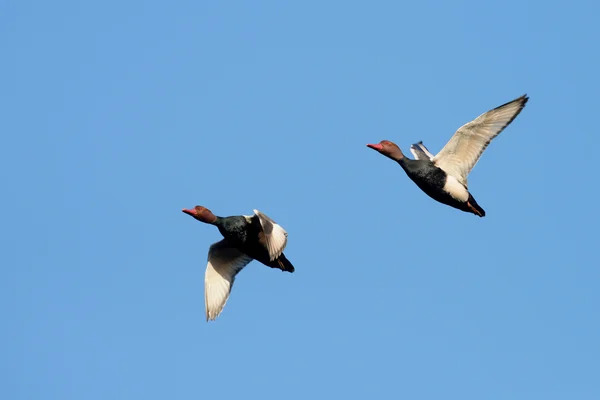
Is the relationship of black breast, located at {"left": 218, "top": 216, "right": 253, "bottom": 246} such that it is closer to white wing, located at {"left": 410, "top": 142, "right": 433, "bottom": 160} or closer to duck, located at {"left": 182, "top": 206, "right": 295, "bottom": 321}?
duck, located at {"left": 182, "top": 206, "right": 295, "bottom": 321}

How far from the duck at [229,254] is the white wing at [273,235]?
23 cm

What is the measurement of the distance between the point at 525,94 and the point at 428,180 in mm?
2613

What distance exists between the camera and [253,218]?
21.3m

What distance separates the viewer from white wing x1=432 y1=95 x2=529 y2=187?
72.1ft

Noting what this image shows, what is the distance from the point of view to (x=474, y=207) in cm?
2192

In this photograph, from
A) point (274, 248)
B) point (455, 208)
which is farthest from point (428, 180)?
point (274, 248)

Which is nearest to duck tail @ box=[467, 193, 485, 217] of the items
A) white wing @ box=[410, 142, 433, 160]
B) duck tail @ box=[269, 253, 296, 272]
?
white wing @ box=[410, 142, 433, 160]

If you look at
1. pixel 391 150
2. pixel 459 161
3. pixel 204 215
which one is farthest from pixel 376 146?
pixel 204 215

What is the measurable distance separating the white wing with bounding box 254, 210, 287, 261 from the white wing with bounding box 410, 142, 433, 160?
20.1 feet

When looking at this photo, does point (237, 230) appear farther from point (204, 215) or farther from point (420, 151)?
point (420, 151)

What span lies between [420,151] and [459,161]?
9.33ft

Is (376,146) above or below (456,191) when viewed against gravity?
above

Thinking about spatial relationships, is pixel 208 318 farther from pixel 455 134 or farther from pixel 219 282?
pixel 455 134

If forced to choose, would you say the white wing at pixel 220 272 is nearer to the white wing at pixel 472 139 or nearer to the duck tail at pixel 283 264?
the duck tail at pixel 283 264
